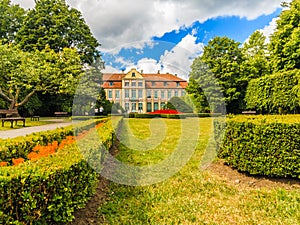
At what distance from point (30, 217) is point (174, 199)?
2419 millimetres

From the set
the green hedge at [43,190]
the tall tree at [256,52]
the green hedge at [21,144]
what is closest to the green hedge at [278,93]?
the tall tree at [256,52]

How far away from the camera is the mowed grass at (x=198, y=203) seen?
3.30 m

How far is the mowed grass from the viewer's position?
330cm

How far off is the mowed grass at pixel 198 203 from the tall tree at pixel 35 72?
14062 mm

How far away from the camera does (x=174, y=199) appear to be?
3.97 meters

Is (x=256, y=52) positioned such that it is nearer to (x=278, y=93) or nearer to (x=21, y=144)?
(x=278, y=93)

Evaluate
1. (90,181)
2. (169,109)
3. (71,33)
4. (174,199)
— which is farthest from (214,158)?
(71,33)

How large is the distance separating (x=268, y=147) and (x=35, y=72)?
15375 mm

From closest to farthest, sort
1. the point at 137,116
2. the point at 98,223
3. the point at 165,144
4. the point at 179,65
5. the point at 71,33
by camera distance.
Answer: the point at 98,223 < the point at 179,65 < the point at 165,144 < the point at 137,116 < the point at 71,33

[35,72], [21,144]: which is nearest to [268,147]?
[21,144]

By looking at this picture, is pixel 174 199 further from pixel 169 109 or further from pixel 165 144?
pixel 169 109

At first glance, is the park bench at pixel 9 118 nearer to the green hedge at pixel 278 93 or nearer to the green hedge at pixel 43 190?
the green hedge at pixel 43 190

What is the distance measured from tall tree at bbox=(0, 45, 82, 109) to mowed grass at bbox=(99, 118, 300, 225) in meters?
14.1

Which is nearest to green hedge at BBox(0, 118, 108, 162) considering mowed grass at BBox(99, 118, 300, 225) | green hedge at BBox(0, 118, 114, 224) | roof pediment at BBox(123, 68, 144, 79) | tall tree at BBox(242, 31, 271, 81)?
green hedge at BBox(0, 118, 114, 224)
